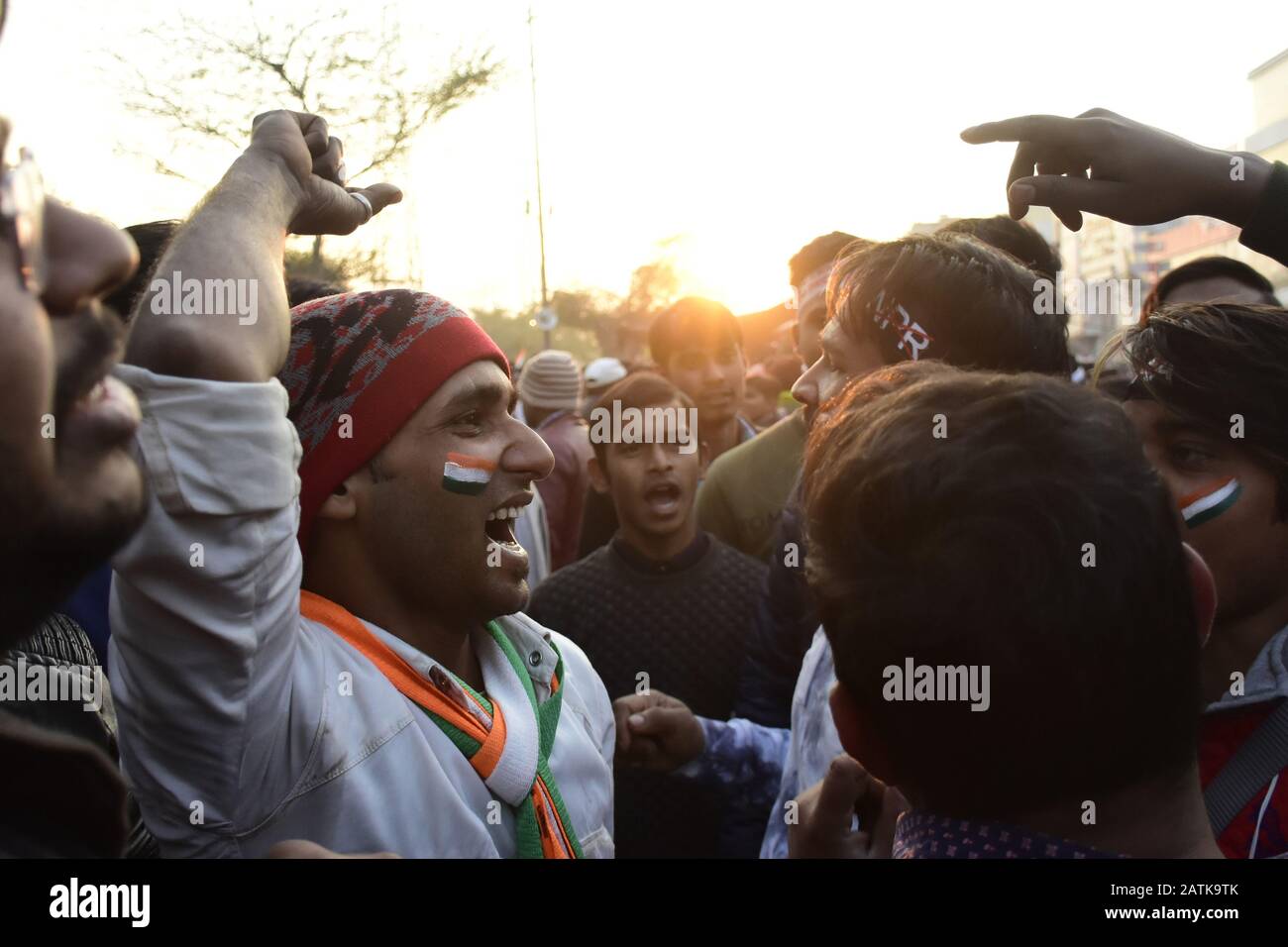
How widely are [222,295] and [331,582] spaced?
683mm

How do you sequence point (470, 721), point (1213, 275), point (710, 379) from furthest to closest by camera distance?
1. point (710, 379)
2. point (1213, 275)
3. point (470, 721)

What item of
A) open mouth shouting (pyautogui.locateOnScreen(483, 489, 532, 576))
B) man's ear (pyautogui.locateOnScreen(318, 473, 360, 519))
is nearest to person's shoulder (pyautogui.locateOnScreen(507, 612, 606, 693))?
open mouth shouting (pyautogui.locateOnScreen(483, 489, 532, 576))

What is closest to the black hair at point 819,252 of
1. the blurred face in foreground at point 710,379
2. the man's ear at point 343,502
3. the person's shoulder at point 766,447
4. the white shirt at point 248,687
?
the person's shoulder at point 766,447

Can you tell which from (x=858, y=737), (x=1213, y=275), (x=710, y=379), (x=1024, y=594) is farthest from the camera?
(x=710, y=379)

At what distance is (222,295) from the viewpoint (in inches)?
50.9

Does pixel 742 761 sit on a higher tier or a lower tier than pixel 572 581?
lower

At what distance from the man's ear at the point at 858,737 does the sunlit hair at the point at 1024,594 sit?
0.04m

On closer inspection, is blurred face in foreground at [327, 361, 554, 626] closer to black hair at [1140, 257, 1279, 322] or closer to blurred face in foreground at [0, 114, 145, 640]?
blurred face in foreground at [0, 114, 145, 640]

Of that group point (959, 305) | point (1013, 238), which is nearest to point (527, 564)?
point (959, 305)

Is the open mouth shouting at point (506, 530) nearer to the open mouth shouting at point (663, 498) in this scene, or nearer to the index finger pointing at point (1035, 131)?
the index finger pointing at point (1035, 131)

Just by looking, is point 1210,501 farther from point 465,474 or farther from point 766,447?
point 766,447

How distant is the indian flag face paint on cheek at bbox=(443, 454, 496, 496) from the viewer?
182 centimetres
